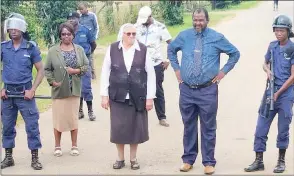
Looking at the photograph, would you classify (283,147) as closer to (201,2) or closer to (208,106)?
(208,106)

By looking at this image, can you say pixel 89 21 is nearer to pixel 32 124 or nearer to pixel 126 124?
pixel 32 124

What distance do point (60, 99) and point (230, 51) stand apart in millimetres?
2326

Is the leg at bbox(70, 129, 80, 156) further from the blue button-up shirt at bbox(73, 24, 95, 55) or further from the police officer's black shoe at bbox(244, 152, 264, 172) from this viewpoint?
the blue button-up shirt at bbox(73, 24, 95, 55)

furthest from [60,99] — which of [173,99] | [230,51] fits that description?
[173,99]

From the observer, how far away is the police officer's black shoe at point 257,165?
23.9 feet

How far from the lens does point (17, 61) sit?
727 centimetres

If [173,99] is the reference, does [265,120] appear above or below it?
above

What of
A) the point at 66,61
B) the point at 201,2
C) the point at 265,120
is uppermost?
the point at 66,61

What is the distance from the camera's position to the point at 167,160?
790 cm

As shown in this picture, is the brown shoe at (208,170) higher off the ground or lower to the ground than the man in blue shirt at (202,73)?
lower

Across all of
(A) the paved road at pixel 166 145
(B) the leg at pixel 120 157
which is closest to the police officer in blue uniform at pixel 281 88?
(A) the paved road at pixel 166 145

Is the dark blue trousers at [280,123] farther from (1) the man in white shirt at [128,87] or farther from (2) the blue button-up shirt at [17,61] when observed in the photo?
(2) the blue button-up shirt at [17,61]

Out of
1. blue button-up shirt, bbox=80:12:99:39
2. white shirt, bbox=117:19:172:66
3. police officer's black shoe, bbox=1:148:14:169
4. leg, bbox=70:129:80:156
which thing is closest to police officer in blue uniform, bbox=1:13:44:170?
police officer's black shoe, bbox=1:148:14:169

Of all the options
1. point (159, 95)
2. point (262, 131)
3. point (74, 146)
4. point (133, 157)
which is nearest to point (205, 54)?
point (262, 131)
